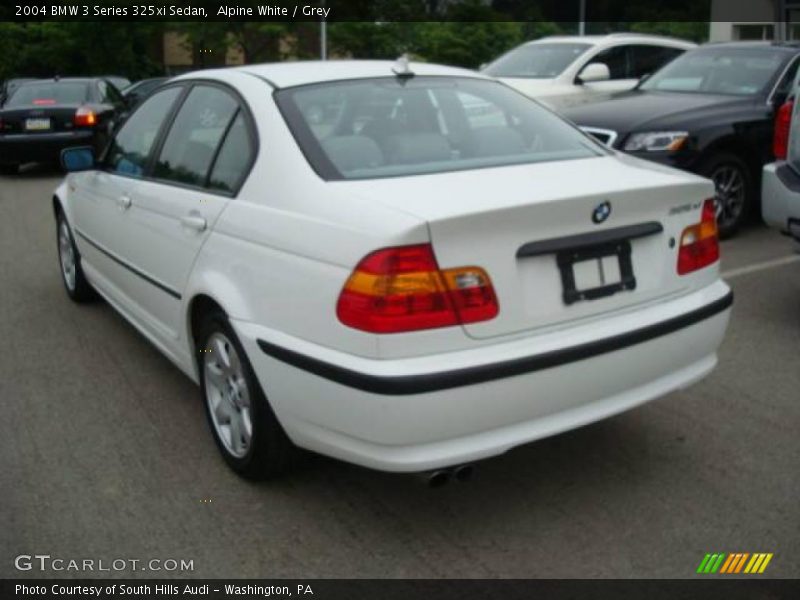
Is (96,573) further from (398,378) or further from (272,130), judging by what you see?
(272,130)

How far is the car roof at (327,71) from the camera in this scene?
3.78 metres

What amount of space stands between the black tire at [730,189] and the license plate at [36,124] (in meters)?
9.57

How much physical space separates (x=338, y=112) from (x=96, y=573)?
6.31 feet

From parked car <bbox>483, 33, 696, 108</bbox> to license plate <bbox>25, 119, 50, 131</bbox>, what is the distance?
6361mm

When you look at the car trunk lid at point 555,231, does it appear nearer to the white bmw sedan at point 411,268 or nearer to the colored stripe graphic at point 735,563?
the white bmw sedan at point 411,268

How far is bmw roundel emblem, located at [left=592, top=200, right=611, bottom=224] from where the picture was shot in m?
3.03

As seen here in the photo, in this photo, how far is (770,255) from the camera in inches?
276

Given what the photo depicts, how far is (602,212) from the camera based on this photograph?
305cm

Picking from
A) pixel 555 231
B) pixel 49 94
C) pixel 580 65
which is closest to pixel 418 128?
pixel 555 231

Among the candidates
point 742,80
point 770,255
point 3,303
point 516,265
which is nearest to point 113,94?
point 3,303

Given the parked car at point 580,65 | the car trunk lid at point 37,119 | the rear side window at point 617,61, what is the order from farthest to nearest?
the car trunk lid at point 37,119
the rear side window at point 617,61
the parked car at point 580,65

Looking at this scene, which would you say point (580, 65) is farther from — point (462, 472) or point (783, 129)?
point (462, 472)

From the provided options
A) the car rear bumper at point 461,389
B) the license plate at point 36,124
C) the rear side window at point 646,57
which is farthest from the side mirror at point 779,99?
the license plate at point 36,124

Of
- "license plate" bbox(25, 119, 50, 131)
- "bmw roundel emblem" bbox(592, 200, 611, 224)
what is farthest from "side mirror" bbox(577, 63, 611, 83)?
"license plate" bbox(25, 119, 50, 131)
